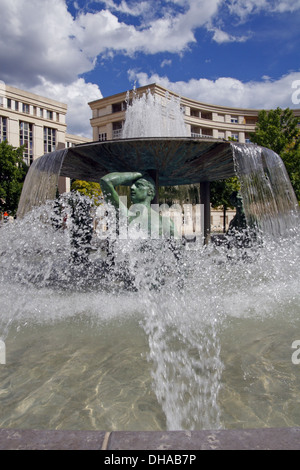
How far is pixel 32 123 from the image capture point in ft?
166

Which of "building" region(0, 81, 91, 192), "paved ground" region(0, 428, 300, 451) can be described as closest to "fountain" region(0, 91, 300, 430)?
"paved ground" region(0, 428, 300, 451)

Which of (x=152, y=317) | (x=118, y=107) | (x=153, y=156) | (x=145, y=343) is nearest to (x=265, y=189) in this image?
(x=153, y=156)

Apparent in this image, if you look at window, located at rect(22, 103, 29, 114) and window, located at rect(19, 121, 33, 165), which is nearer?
window, located at rect(22, 103, 29, 114)

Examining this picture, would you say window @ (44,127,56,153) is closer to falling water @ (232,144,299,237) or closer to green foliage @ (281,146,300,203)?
green foliage @ (281,146,300,203)

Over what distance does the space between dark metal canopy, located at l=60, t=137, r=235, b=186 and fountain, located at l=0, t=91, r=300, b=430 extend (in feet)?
0.13

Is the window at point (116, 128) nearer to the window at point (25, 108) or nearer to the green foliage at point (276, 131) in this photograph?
the window at point (25, 108)

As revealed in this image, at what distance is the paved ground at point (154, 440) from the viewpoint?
4.48ft

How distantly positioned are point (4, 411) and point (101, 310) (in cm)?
236

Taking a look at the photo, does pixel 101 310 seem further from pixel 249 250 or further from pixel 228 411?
pixel 249 250

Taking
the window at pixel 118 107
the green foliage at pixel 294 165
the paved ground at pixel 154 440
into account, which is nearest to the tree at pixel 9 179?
the green foliage at pixel 294 165

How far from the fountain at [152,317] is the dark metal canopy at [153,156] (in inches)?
1.6

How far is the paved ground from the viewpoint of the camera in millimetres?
1365

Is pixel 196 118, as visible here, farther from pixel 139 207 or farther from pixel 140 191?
pixel 139 207
